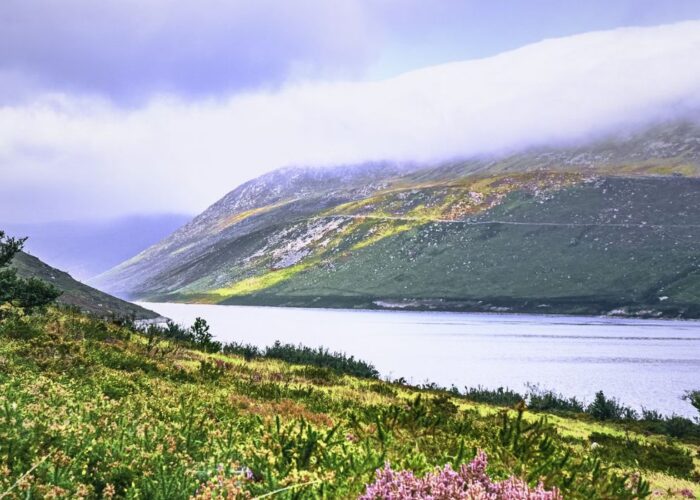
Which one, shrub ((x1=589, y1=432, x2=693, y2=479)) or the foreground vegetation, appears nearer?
the foreground vegetation

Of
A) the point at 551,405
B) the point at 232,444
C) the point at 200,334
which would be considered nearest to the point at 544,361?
the point at 551,405

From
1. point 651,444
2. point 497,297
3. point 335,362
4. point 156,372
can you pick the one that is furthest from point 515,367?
point 497,297

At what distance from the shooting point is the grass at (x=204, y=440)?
6059 mm

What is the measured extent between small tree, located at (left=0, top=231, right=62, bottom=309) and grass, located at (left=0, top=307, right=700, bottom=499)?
236 inches

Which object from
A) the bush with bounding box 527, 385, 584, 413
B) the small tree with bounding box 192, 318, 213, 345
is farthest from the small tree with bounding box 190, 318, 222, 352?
the bush with bounding box 527, 385, 584, 413

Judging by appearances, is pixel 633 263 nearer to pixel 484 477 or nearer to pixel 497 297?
pixel 497 297

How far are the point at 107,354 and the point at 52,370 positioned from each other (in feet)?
13.6

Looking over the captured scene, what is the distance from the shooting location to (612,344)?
85688 millimetres

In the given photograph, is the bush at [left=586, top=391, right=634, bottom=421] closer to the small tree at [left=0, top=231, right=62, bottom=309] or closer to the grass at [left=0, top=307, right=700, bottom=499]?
the grass at [left=0, top=307, right=700, bottom=499]

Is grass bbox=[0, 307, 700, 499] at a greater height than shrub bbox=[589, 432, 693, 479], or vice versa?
grass bbox=[0, 307, 700, 499]

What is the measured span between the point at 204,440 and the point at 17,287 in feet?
64.9

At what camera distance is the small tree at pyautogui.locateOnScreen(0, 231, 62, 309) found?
2355 centimetres

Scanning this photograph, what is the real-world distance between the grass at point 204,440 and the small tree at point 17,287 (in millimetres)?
6002

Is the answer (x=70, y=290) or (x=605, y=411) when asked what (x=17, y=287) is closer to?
(x=605, y=411)
